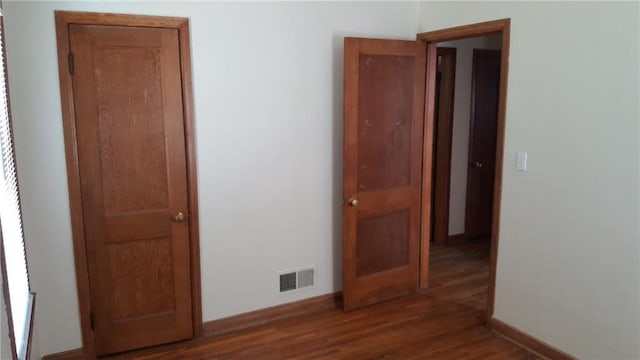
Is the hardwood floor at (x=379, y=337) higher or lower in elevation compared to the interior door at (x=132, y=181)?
lower

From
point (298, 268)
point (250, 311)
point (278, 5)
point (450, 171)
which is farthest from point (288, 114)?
point (450, 171)

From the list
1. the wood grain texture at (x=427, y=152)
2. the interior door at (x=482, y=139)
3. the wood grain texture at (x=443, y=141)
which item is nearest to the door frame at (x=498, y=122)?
the wood grain texture at (x=427, y=152)

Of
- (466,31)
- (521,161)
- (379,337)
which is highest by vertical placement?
(466,31)

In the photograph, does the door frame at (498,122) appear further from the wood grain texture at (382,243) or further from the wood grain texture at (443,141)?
the wood grain texture at (443,141)

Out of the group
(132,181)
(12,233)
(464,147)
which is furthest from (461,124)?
(12,233)

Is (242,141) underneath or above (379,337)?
above

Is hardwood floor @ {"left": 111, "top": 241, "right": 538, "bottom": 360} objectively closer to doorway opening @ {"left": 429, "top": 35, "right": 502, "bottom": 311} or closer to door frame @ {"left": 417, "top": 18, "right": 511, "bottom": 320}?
door frame @ {"left": 417, "top": 18, "right": 511, "bottom": 320}

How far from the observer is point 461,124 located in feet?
16.9

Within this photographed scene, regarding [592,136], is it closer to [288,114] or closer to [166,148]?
[288,114]

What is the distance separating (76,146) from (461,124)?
3743mm

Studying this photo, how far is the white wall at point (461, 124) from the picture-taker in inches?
197

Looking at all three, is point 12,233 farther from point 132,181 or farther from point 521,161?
point 521,161

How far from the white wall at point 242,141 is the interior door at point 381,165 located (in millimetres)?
183

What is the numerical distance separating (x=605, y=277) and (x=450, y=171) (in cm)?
262
